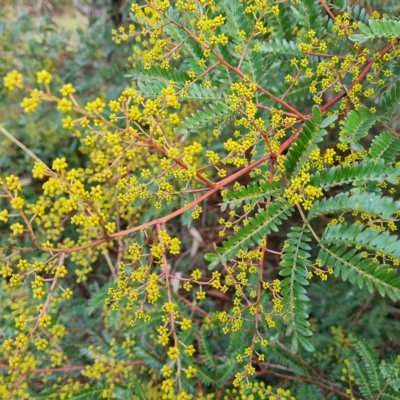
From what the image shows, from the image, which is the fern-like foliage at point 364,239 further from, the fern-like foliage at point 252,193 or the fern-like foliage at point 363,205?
the fern-like foliage at point 252,193

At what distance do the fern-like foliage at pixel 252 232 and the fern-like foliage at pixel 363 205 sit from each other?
111 millimetres

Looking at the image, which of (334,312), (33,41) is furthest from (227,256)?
(33,41)

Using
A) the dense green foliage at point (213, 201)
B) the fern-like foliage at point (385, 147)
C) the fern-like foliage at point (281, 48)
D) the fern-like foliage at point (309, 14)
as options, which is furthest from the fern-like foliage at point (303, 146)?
the fern-like foliage at point (309, 14)

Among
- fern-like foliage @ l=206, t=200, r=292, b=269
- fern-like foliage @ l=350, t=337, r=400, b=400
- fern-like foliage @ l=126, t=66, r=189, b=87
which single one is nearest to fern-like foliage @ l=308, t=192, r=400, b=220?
fern-like foliage @ l=206, t=200, r=292, b=269

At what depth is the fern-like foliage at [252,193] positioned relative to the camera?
1.22 m

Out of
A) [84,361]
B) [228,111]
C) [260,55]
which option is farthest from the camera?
[84,361]

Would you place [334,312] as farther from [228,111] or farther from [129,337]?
[228,111]

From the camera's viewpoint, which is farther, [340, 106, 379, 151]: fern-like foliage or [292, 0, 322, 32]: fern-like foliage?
[292, 0, 322, 32]: fern-like foliage

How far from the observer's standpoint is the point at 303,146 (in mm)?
1195

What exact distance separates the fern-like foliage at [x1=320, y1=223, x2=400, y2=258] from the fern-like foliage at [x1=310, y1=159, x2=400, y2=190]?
14cm

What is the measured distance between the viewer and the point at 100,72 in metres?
2.93

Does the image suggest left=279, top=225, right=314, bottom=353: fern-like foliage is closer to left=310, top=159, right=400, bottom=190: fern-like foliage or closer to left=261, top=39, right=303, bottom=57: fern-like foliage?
left=310, top=159, right=400, bottom=190: fern-like foliage

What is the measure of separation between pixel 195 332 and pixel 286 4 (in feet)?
5.41

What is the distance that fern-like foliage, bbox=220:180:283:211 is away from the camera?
4.00ft
